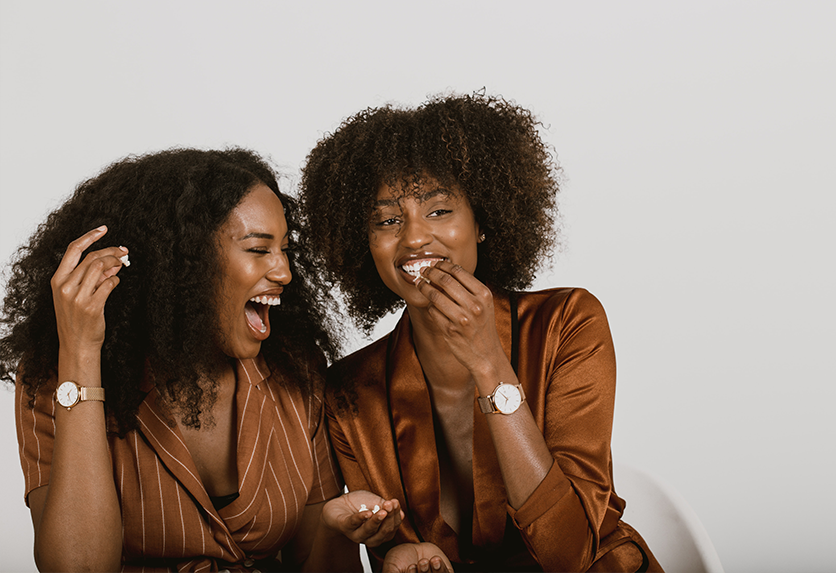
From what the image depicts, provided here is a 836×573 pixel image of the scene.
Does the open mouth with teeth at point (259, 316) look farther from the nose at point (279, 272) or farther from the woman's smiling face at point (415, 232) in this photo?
the woman's smiling face at point (415, 232)

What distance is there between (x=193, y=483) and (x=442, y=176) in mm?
1162

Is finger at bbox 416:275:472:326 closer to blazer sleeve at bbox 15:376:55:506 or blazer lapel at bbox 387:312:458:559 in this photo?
blazer lapel at bbox 387:312:458:559

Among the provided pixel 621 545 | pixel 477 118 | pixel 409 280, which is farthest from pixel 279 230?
pixel 621 545

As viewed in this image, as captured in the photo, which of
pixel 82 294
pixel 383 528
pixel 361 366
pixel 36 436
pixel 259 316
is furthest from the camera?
pixel 361 366

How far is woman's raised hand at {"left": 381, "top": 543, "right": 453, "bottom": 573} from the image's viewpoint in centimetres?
235

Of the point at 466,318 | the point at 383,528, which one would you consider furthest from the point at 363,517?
the point at 466,318

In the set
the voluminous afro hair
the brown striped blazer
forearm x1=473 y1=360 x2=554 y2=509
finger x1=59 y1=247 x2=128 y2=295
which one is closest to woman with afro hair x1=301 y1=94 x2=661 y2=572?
forearm x1=473 y1=360 x2=554 y2=509

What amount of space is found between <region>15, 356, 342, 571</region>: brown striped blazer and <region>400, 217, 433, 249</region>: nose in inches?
26.9

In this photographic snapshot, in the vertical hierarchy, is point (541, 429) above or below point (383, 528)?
above

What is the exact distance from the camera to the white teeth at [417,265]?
2.51 metres

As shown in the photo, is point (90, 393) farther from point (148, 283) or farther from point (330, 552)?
point (330, 552)

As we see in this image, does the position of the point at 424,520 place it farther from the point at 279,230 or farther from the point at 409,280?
the point at 279,230

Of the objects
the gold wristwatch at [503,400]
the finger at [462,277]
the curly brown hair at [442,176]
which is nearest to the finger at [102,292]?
the curly brown hair at [442,176]

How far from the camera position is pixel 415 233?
98.0 inches
